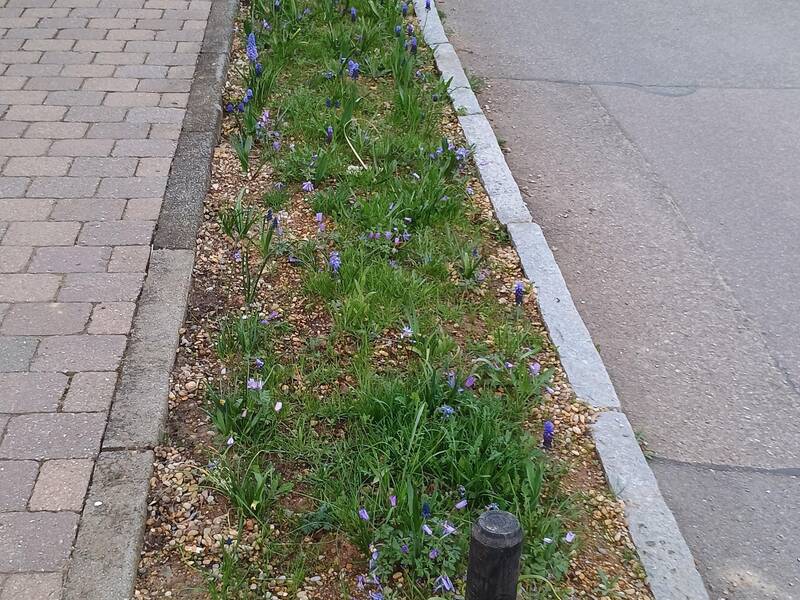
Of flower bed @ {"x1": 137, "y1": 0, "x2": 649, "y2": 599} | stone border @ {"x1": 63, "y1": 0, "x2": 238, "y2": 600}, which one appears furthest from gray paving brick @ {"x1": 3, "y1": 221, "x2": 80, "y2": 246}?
flower bed @ {"x1": 137, "y1": 0, "x2": 649, "y2": 599}

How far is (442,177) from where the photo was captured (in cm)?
468

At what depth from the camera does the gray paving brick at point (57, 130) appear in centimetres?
495

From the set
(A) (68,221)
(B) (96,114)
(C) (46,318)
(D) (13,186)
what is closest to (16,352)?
(C) (46,318)

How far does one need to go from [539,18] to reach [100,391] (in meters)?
5.97

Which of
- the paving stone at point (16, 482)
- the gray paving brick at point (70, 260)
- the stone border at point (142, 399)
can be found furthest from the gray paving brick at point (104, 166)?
the paving stone at point (16, 482)

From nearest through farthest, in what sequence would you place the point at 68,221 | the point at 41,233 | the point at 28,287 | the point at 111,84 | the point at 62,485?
the point at 62,485
the point at 28,287
the point at 41,233
the point at 68,221
the point at 111,84

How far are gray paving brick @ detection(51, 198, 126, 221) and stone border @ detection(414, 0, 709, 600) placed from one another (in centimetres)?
189

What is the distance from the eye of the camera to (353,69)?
18.6 feet

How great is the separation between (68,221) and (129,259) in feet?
1.57

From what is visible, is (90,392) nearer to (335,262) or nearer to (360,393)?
(360,393)

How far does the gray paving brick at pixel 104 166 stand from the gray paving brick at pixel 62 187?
0.07 m

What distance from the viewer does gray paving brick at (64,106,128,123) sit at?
5.16 meters

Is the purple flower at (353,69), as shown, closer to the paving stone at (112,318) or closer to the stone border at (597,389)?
the stone border at (597,389)

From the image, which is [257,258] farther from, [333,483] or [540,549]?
[540,549]
